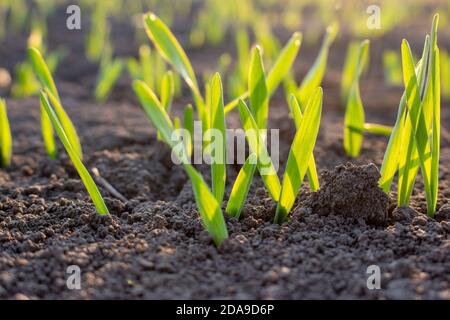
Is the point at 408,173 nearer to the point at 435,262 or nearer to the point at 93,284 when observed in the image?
the point at 435,262

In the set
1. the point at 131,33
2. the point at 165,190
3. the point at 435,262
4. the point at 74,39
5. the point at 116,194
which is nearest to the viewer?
the point at 435,262

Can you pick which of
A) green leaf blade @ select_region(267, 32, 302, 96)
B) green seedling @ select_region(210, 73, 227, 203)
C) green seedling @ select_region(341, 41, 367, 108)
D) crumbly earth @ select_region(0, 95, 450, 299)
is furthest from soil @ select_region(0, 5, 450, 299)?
green seedling @ select_region(341, 41, 367, 108)

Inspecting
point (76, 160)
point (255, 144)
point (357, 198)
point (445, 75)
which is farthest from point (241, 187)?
point (445, 75)

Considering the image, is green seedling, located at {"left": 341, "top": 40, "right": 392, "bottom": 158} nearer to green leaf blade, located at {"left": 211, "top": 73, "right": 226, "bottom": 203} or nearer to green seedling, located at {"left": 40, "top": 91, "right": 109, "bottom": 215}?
green leaf blade, located at {"left": 211, "top": 73, "right": 226, "bottom": 203}

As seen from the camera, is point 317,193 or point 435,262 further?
point 317,193

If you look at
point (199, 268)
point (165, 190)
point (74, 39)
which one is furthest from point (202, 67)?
point (199, 268)

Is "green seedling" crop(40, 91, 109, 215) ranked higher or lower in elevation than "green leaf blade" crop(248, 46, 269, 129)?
lower

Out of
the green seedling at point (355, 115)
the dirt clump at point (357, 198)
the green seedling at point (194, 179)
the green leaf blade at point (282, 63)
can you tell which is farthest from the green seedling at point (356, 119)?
the green seedling at point (194, 179)
